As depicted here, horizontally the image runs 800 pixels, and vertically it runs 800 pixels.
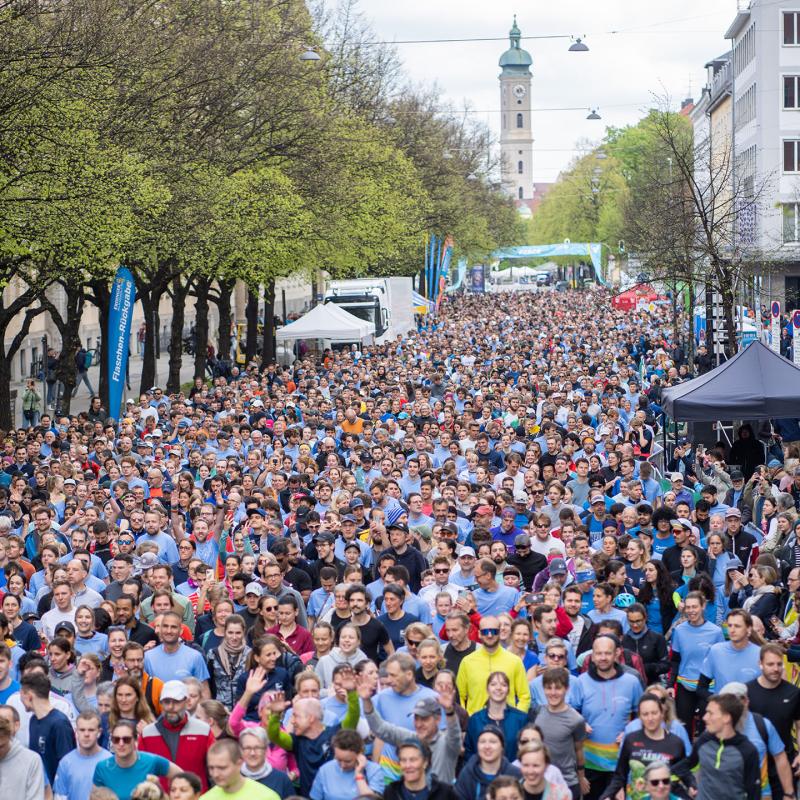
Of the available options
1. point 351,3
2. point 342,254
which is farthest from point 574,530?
point 351,3

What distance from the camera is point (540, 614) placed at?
9977 millimetres

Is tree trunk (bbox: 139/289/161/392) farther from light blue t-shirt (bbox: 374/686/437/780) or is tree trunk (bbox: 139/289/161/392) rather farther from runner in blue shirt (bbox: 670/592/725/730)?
light blue t-shirt (bbox: 374/686/437/780)

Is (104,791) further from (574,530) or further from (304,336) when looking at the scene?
(304,336)

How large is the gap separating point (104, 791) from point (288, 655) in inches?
95.1

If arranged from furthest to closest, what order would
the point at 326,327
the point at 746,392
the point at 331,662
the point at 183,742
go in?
the point at 326,327 < the point at 746,392 < the point at 331,662 < the point at 183,742

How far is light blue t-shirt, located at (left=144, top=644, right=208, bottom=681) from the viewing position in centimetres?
966

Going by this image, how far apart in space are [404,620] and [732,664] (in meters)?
2.32

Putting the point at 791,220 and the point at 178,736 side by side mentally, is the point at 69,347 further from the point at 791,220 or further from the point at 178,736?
the point at 791,220

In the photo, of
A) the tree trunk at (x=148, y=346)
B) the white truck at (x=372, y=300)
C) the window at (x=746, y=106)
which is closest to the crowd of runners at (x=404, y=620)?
the tree trunk at (x=148, y=346)

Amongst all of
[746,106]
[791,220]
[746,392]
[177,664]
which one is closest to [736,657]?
[177,664]

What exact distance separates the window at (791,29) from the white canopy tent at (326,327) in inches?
1211

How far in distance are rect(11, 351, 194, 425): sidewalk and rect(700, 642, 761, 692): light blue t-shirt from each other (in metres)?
27.3

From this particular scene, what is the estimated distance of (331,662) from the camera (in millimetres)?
9406

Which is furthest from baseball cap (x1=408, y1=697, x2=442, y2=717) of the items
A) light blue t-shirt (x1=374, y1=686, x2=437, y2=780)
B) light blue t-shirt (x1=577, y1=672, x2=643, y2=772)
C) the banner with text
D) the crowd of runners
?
the banner with text
